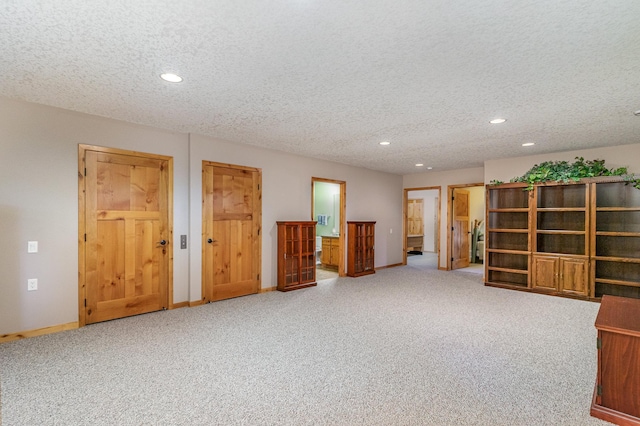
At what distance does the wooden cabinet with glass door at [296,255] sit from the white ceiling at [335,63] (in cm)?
207

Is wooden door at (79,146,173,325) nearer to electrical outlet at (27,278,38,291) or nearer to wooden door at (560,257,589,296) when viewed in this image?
electrical outlet at (27,278,38,291)

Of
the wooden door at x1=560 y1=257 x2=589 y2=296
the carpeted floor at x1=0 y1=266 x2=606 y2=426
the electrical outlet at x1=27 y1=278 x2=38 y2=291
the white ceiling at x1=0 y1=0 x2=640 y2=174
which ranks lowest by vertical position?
the carpeted floor at x1=0 y1=266 x2=606 y2=426

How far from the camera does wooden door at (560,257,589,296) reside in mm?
5191

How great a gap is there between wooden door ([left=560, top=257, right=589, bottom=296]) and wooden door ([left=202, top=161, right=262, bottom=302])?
512 cm

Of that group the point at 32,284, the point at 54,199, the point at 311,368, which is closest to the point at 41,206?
the point at 54,199

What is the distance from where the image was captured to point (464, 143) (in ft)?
16.7

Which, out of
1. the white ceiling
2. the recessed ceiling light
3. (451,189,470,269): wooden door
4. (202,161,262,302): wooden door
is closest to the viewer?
the white ceiling

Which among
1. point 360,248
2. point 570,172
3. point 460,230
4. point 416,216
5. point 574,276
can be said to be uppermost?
point 570,172

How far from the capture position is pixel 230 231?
5.11 metres

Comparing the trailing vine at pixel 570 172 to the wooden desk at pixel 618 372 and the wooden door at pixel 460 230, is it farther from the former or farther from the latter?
the wooden desk at pixel 618 372

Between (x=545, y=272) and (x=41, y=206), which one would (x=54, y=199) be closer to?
(x=41, y=206)

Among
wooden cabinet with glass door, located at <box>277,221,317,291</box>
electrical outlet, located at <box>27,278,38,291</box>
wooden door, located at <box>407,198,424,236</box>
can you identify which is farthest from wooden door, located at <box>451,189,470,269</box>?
electrical outlet, located at <box>27,278,38,291</box>

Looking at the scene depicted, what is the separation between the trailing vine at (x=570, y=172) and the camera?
5.00 meters

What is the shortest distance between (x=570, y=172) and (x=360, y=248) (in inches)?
158
